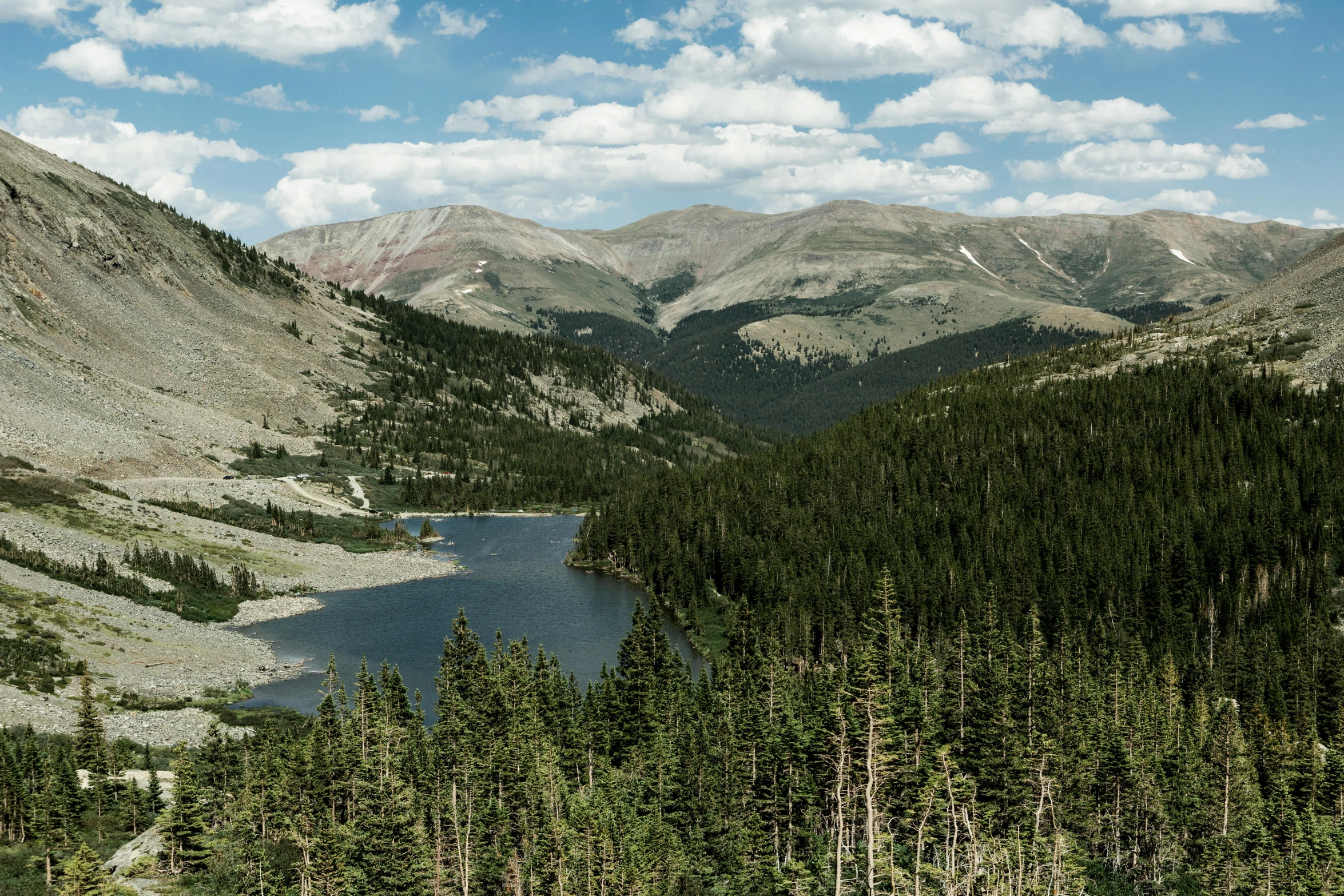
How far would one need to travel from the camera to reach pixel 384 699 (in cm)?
7231

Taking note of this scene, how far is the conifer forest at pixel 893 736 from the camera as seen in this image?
51.3m

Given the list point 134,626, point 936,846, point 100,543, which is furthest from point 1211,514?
point 100,543

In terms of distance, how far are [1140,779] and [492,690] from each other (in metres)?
47.4

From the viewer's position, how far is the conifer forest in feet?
168

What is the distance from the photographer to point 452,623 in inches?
4759

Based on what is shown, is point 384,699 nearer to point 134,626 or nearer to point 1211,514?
point 134,626

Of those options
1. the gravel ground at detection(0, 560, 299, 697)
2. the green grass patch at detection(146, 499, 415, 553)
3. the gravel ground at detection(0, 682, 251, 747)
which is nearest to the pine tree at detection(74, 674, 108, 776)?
the gravel ground at detection(0, 682, 251, 747)

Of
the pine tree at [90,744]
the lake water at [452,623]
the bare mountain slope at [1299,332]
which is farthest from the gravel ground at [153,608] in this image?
the bare mountain slope at [1299,332]

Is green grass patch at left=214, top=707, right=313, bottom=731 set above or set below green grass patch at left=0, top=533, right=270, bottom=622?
below

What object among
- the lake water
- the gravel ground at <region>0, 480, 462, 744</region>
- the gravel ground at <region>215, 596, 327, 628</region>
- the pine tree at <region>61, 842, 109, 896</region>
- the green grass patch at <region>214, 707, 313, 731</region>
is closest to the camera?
the pine tree at <region>61, 842, 109, 896</region>

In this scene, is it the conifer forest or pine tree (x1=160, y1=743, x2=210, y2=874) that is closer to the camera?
pine tree (x1=160, y1=743, x2=210, y2=874)

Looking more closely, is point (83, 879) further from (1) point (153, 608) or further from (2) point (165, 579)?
(2) point (165, 579)

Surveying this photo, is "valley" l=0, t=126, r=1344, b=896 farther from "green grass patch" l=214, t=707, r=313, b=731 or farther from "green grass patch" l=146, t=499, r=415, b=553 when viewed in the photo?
"green grass patch" l=146, t=499, r=415, b=553

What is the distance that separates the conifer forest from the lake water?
612cm
